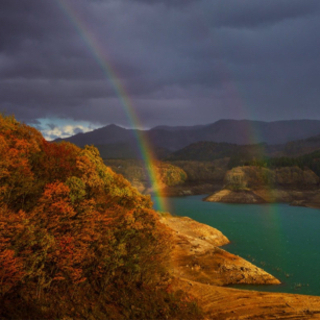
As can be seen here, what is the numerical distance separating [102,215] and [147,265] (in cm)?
694

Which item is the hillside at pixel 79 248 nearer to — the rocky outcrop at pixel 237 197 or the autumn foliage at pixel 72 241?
the autumn foliage at pixel 72 241

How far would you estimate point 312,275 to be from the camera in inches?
1789

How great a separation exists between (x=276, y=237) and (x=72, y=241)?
62.5m

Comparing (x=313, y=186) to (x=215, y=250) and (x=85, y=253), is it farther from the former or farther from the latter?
(x=85, y=253)

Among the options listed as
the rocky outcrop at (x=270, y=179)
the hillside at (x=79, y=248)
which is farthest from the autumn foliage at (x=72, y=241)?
the rocky outcrop at (x=270, y=179)

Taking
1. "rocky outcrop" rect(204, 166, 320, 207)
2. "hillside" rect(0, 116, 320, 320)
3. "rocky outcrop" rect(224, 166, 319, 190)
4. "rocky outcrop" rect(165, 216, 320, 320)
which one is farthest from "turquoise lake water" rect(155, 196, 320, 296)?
"rocky outcrop" rect(224, 166, 319, 190)

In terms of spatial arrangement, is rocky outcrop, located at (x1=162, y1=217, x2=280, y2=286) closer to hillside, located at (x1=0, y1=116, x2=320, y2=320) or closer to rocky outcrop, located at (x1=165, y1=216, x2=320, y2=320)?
rocky outcrop, located at (x1=165, y1=216, x2=320, y2=320)

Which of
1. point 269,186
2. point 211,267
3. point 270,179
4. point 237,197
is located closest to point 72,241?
point 211,267

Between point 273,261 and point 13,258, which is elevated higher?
point 13,258

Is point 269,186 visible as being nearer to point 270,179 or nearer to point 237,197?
point 270,179

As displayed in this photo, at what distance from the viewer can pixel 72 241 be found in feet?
74.0

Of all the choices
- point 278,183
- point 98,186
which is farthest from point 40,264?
point 278,183

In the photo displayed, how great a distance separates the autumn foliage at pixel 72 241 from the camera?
20047 mm

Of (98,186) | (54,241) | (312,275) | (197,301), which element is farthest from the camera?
(312,275)
